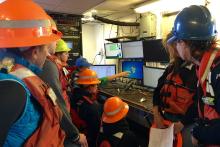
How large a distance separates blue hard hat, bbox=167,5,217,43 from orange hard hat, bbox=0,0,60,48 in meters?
0.70

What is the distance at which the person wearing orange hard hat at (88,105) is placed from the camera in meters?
2.36

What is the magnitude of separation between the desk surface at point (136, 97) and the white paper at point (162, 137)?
Result: 761 millimetres

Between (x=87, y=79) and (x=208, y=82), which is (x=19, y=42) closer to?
(x=208, y=82)

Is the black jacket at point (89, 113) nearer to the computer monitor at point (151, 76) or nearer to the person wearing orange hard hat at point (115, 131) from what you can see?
the person wearing orange hard hat at point (115, 131)

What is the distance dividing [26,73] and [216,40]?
0.93 meters

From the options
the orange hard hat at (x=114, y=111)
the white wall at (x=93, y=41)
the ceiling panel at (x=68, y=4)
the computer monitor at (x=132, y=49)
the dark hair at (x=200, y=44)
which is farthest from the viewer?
the white wall at (x=93, y=41)

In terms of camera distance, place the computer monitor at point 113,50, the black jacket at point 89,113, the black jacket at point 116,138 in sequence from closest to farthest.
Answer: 1. the black jacket at point 116,138
2. the black jacket at point 89,113
3. the computer monitor at point 113,50

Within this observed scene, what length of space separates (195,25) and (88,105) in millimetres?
1419

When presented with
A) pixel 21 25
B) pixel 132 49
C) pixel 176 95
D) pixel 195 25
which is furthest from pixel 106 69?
pixel 21 25

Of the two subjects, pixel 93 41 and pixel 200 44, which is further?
pixel 93 41

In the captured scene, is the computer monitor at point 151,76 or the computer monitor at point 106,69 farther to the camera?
the computer monitor at point 106,69

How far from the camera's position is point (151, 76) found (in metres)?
3.24

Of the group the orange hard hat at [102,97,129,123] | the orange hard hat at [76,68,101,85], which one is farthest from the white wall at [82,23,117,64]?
the orange hard hat at [102,97,129,123]

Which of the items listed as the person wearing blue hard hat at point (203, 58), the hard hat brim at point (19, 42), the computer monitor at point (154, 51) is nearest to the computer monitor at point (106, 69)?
the computer monitor at point (154, 51)
